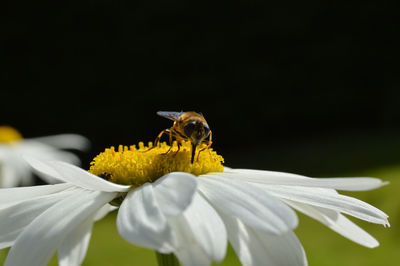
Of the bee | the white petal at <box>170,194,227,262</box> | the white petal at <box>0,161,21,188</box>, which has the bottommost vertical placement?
the white petal at <box>0,161,21,188</box>

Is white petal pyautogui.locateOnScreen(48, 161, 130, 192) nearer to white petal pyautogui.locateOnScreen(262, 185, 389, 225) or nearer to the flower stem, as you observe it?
the flower stem

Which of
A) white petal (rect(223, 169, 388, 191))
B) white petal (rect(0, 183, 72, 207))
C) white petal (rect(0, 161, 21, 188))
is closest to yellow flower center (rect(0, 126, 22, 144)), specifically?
white petal (rect(0, 161, 21, 188))

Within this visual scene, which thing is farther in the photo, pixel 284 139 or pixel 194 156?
pixel 284 139

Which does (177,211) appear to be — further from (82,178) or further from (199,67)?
(199,67)

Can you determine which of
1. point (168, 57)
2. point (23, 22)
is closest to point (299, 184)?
point (168, 57)

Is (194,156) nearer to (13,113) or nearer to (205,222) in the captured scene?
(205,222)

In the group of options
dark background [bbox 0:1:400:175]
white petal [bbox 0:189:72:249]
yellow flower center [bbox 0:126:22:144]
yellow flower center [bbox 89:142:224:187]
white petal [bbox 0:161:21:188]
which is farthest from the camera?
dark background [bbox 0:1:400:175]

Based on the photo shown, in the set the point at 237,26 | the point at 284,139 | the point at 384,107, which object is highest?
the point at 237,26
